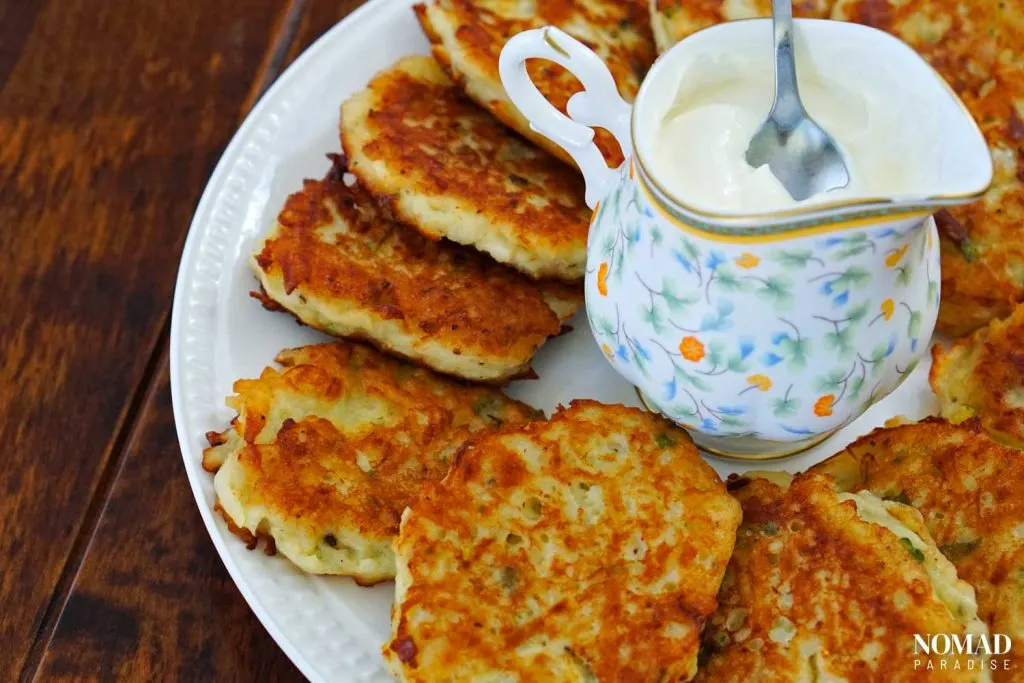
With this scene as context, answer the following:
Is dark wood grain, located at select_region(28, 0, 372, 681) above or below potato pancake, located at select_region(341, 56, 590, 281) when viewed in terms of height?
below

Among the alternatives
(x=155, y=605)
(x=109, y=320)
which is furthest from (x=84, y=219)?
(x=155, y=605)

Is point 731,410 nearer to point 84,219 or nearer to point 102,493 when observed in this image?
point 102,493

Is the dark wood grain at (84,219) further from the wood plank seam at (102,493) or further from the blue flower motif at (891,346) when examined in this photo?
the blue flower motif at (891,346)

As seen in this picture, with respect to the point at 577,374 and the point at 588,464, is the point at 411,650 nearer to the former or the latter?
the point at 588,464

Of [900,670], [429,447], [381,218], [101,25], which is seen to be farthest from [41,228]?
[900,670]

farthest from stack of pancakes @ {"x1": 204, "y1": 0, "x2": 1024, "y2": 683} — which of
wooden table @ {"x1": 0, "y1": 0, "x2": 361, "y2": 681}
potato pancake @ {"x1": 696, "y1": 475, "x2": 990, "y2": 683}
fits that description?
wooden table @ {"x1": 0, "y1": 0, "x2": 361, "y2": 681}

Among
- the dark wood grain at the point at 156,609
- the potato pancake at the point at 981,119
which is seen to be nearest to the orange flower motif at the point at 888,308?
the potato pancake at the point at 981,119

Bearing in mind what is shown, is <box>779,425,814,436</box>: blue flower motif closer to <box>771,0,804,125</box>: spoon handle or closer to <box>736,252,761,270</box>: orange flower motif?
<box>736,252,761,270</box>: orange flower motif
